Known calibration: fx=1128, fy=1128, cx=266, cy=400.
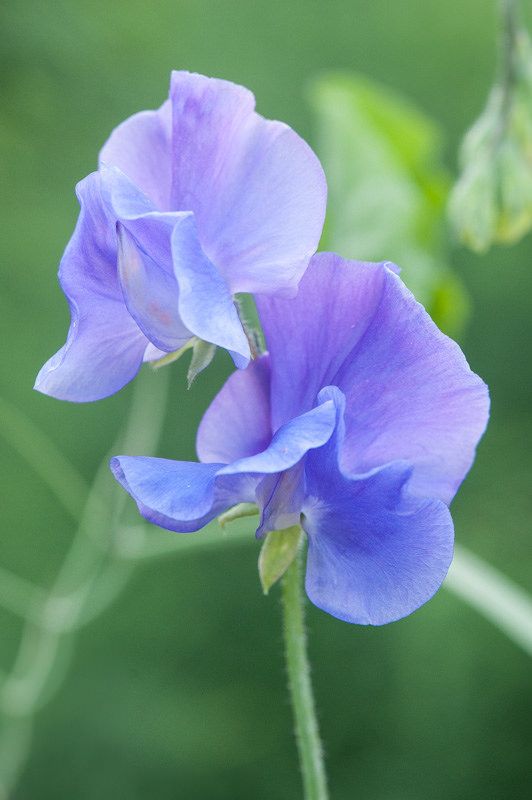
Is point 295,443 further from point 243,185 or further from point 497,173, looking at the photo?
point 497,173

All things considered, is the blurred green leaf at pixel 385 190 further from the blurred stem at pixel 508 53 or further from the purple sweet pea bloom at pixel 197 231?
the purple sweet pea bloom at pixel 197 231

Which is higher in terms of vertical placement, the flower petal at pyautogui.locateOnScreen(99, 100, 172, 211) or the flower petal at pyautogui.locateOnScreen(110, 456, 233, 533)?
the flower petal at pyautogui.locateOnScreen(99, 100, 172, 211)

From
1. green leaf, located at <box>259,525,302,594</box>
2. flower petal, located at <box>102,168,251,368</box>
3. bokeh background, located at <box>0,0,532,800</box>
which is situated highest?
flower petal, located at <box>102,168,251,368</box>

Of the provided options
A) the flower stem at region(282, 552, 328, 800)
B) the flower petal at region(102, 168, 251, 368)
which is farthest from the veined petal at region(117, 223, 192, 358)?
the flower stem at region(282, 552, 328, 800)

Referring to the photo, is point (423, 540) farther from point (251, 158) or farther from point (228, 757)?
point (228, 757)

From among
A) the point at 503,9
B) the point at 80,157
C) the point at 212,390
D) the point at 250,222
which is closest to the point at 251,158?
the point at 250,222

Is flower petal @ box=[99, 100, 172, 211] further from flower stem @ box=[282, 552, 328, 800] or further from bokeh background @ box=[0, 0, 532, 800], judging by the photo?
bokeh background @ box=[0, 0, 532, 800]

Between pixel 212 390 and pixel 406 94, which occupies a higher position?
pixel 406 94

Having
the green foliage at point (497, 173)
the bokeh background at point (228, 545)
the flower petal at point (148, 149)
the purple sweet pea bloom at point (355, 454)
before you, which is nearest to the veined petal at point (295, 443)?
the purple sweet pea bloom at point (355, 454)
